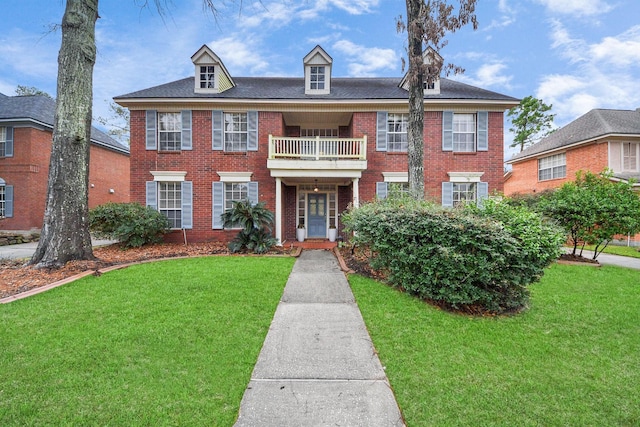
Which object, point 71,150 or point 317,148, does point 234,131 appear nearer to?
point 317,148

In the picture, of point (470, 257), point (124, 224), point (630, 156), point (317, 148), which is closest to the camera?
point (470, 257)

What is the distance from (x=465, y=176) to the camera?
1159 cm

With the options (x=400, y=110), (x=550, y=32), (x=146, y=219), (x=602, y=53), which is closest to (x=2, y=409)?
(x=146, y=219)

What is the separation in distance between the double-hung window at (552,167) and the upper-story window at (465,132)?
28.9ft

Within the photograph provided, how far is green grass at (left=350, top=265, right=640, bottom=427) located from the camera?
2.28m

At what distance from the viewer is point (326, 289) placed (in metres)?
5.44

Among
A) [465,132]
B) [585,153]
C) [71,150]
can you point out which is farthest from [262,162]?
[585,153]

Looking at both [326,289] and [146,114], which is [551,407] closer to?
[326,289]

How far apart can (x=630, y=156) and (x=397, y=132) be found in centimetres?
1298

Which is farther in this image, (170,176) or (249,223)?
(170,176)

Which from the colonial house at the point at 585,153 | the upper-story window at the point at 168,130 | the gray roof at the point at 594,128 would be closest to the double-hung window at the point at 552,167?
the colonial house at the point at 585,153

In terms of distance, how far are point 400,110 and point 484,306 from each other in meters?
9.22

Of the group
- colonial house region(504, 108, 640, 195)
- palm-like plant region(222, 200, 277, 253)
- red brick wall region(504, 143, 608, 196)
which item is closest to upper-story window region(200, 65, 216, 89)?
palm-like plant region(222, 200, 277, 253)

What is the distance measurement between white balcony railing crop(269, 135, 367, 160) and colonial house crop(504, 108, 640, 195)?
37.1 ft
